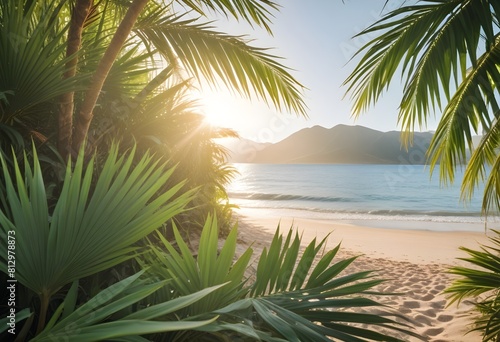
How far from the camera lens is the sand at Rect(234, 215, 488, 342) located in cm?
327

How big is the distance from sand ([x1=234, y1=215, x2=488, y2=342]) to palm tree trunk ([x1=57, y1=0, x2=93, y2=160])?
4.15 feet

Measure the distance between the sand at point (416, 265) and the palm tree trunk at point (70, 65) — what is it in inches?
49.9

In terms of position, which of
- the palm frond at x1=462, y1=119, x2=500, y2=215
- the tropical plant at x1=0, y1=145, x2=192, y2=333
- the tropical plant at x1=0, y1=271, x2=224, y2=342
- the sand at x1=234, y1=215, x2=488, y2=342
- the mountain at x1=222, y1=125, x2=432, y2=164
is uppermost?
the mountain at x1=222, y1=125, x2=432, y2=164

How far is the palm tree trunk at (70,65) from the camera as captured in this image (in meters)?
1.81

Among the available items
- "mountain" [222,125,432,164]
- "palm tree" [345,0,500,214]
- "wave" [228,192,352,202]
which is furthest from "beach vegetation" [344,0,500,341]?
"mountain" [222,125,432,164]

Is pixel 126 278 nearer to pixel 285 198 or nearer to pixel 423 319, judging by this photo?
pixel 423 319

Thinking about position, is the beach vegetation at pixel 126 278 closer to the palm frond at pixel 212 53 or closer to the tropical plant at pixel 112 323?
the tropical plant at pixel 112 323

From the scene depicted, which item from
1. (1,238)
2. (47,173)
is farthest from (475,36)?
(47,173)

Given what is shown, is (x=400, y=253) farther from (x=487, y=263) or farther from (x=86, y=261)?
(x=86, y=261)

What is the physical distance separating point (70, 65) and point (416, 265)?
6.81m

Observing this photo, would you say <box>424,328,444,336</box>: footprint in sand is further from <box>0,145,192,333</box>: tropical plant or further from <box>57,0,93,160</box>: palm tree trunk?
<box>57,0,93,160</box>: palm tree trunk

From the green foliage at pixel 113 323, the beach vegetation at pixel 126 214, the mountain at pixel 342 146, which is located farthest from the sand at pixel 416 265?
the mountain at pixel 342 146

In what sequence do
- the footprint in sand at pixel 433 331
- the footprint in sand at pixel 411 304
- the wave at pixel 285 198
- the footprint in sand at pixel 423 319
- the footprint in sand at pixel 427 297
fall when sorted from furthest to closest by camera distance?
the wave at pixel 285 198
the footprint in sand at pixel 427 297
the footprint in sand at pixel 411 304
the footprint in sand at pixel 423 319
the footprint in sand at pixel 433 331

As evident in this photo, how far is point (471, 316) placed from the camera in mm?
3340
